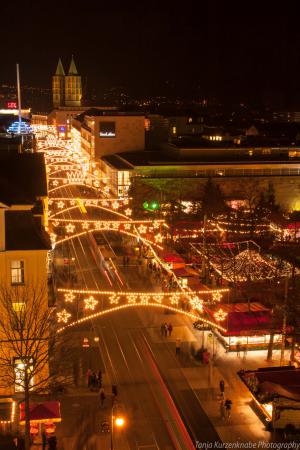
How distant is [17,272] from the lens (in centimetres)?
1817

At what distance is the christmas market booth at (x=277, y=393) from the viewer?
17.5m

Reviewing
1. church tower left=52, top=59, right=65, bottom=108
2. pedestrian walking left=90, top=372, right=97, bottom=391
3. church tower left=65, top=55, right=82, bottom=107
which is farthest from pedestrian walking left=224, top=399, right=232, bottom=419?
church tower left=52, top=59, right=65, bottom=108

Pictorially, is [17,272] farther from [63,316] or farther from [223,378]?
[223,378]

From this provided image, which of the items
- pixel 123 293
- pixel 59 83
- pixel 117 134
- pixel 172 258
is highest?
pixel 59 83

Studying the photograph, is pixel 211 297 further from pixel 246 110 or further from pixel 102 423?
pixel 246 110

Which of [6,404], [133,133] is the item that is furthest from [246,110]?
[6,404]

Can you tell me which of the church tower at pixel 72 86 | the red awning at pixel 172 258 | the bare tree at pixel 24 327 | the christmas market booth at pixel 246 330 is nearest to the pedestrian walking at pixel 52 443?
the bare tree at pixel 24 327

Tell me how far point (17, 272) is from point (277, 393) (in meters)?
7.78

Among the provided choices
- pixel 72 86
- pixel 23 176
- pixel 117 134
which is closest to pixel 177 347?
pixel 23 176

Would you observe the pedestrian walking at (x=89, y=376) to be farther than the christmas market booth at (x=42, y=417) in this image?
Yes

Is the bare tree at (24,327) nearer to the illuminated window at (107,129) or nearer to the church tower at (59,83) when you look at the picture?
the illuminated window at (107,129)

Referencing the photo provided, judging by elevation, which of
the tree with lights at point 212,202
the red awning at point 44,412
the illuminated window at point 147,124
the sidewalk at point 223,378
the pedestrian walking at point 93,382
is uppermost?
the illuminated window at point 147,124

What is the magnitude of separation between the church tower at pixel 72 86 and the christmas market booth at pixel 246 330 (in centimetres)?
12348

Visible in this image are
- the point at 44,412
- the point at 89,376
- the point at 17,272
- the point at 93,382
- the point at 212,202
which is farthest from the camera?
the point at 212,202
